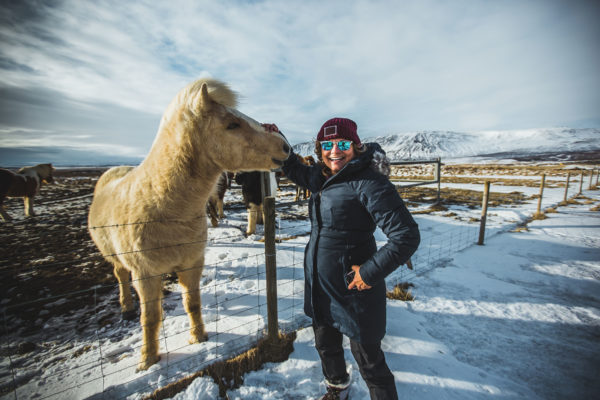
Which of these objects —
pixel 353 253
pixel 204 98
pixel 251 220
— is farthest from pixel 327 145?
pixel 251 220

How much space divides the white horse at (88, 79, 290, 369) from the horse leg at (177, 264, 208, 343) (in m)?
0.25

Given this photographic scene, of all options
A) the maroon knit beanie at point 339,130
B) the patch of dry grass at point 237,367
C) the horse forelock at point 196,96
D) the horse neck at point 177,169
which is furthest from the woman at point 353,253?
the horse neck at point 177,169

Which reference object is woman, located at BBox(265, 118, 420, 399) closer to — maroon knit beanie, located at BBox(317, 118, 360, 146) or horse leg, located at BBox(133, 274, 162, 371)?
maroon knit beanie, located at BBox(317, 118, 360, 146)

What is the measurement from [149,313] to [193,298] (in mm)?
486

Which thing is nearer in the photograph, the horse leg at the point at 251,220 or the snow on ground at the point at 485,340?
the snow on ground at the point at 485,340

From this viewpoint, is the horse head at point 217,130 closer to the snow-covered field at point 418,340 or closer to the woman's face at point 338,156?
the woman's face at point 338,156

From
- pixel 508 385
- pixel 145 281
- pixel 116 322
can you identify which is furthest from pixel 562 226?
pixel 116 322

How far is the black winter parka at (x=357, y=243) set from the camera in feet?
4.77

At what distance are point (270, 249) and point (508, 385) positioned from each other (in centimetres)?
269

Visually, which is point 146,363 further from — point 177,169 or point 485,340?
point 485,340

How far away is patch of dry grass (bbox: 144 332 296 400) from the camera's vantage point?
83.2 inches

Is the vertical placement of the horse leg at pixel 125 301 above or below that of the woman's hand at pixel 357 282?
below

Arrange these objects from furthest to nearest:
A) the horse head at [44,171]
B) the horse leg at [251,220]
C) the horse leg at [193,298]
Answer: the horse head at [44,171] < the horse leg at [251,220] < the horse leg at [193,298]

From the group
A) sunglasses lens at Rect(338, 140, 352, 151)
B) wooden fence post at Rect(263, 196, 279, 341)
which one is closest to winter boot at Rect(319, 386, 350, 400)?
wooden fence post at Rect(263, 196, 279, 341)
